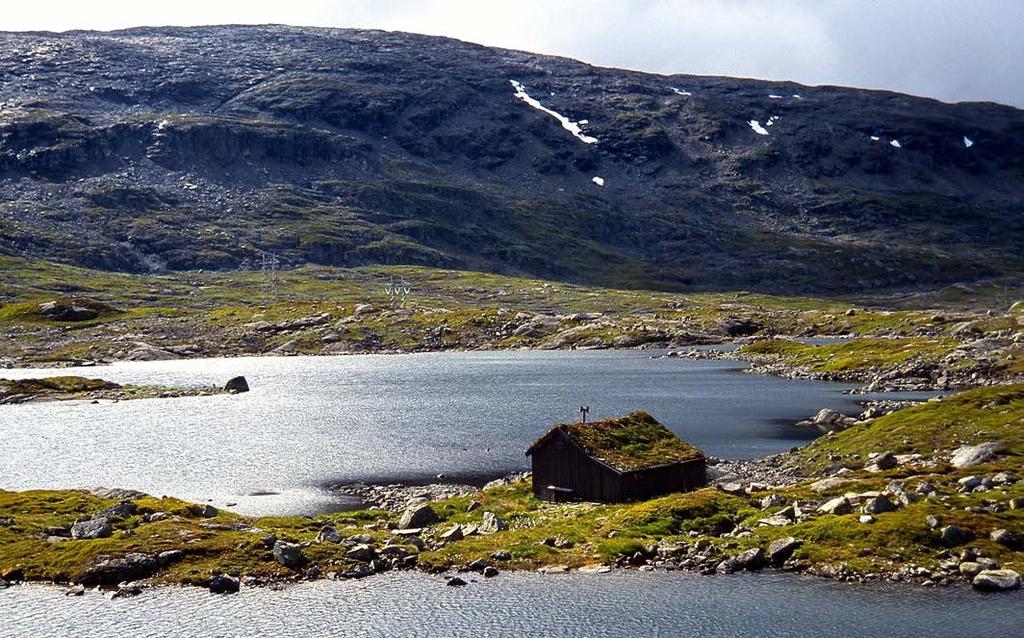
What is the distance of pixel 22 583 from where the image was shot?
4934cm

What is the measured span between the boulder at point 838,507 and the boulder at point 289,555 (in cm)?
2750

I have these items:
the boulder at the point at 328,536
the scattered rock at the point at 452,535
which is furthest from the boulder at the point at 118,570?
the scattered rock at the point at 452,535

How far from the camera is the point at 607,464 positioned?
198 ft

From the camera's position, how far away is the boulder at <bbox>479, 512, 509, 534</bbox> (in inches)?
2176

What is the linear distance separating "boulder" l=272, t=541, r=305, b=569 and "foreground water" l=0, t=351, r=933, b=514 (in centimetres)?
1820

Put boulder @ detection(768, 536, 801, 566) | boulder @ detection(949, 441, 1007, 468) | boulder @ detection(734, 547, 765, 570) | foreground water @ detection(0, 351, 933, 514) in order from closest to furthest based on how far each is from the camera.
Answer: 1. boulder @ detection(734, 547, 765, 570)
2. boulder @ detection(768, 536, 801, 566)
3. boulder @ detection(949, 441, 1007, 468)
4. foreground water @ detection(0, 351, 933, 514)

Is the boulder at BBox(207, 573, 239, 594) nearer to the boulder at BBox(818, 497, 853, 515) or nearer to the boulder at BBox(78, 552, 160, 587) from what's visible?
the boulder at BBox(78, 552, 160, 587)

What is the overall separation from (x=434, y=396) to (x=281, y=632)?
99129 mm

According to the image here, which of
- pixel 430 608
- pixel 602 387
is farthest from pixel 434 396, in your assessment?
pixel 430 608

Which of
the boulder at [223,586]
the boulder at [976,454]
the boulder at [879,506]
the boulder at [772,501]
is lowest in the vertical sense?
the boulder at [223,586]

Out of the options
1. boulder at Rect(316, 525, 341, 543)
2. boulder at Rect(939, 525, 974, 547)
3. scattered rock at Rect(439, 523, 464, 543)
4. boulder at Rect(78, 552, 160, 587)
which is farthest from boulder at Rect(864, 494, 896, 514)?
boulder at Rect(78, 552, 160, 587)

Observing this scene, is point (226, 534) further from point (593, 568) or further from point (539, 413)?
point (539, 413)

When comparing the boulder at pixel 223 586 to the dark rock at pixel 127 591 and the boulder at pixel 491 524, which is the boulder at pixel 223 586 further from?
the boulder at pixel 491 524

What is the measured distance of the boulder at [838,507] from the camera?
5178cm
